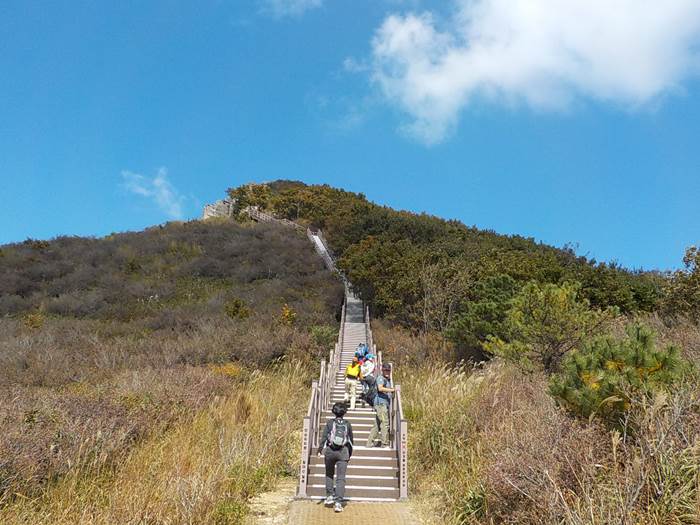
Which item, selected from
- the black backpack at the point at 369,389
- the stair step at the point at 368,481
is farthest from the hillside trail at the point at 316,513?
the black backpack at the point at 369,389

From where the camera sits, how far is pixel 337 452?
8570 millimetres

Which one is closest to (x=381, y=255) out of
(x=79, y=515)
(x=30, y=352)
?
(x=30, y=352)

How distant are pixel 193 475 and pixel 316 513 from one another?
214 cm

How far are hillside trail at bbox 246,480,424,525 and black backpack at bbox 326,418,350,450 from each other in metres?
1.08

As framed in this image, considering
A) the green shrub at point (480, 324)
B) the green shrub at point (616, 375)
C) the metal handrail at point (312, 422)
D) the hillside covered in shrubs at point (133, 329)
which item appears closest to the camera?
the green shrub at point (616, 375)

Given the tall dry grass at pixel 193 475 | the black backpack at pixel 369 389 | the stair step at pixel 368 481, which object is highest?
the black backpack at pixel 369 389

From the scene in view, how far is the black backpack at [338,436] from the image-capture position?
334 inches

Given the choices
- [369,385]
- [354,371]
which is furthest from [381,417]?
[354,371]

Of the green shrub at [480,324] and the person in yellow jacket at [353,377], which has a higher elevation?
the green shrub at [480,324]

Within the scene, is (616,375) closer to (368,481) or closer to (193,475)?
(368,481)

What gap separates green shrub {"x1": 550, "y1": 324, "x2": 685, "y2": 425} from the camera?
21.9 ft

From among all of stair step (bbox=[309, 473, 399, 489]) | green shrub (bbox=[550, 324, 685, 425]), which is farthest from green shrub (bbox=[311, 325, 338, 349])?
green shrub (bbox=[550, 324, 685, 425])

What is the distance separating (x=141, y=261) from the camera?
40500 millimetres

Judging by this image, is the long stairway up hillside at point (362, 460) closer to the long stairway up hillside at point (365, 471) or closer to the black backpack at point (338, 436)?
the long stairway up hillside at point (365, 471)
